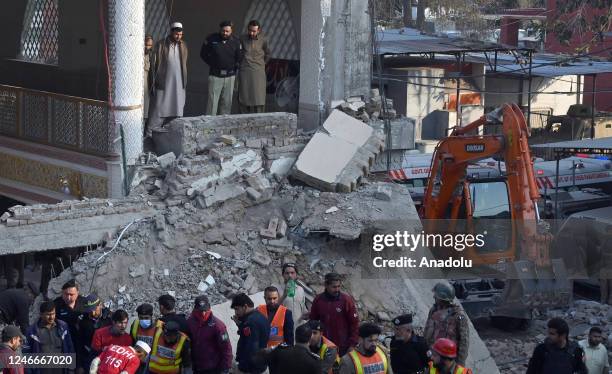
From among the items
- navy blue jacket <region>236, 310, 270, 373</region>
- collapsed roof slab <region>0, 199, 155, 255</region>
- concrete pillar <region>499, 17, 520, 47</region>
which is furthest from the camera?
concrete pillar <region>499, 17, 520, 47</region>

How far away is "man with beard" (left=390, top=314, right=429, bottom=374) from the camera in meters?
8.95

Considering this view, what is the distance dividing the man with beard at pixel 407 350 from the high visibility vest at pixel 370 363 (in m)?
0.31

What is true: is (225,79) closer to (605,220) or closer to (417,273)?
(417,273)

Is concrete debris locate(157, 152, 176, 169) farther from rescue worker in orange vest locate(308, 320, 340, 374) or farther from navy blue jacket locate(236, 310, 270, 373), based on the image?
rescue worker in orange vest locate(308, 320, 340, 374)

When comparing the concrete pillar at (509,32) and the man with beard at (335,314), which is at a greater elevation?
the concrete pillar at (509,32)

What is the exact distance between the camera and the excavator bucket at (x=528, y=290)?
47.0 ft

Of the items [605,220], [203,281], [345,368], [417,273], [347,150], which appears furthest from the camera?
[605,220]

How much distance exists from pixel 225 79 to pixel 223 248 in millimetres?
3107

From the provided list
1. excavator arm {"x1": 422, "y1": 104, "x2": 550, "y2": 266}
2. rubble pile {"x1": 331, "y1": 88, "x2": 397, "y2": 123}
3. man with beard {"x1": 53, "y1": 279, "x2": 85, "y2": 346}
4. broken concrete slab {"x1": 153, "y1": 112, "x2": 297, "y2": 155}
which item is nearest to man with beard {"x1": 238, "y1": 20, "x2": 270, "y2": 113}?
broken concrete slab {"x1": 153, "y1": 112, "x2": 297, "y2": 155}

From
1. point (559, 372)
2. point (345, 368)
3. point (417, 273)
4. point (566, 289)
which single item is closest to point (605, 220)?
point (566, 289)

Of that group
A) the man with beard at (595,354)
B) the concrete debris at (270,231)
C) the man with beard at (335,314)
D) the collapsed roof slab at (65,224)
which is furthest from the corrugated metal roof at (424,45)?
the man with beard at (335,314)

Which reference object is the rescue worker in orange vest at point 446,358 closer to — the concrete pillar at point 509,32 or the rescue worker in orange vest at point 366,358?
the rescue worker in orange vest at point 366,358

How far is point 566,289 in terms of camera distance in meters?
14.7

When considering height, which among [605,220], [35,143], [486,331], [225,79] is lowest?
[486,331]
